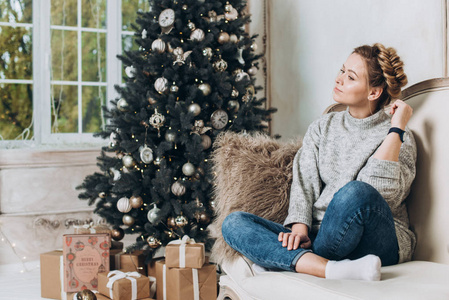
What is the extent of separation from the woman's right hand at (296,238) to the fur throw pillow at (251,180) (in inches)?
6.4

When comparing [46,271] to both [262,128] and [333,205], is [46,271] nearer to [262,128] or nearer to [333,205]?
[262,128]

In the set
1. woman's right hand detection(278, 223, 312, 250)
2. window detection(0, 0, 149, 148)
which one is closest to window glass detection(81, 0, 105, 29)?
window detection(0, 0, 149, 148)

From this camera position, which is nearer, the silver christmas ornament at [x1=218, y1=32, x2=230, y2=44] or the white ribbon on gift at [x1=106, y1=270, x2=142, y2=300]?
the white ribbon on gift at [x1=106, y1=270, x2=142, y2=300]

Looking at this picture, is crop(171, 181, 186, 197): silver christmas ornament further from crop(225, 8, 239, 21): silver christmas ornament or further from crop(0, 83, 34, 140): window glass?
crop(0, 83, 34, 140): window glass

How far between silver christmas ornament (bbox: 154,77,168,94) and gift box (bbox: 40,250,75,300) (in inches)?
39.3

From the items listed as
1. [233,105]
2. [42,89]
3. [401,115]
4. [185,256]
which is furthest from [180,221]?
[42,89]

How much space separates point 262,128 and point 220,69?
0.42 meters

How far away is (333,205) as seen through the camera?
5.26 feet

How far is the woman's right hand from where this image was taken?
161 centimetres

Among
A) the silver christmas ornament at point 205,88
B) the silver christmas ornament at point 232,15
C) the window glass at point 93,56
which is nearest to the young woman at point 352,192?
the silver christmas ornament at point 205,88

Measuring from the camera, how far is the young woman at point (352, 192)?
61.2 inches

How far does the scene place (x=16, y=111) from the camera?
11.2 feet

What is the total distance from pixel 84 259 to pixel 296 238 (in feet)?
4.38

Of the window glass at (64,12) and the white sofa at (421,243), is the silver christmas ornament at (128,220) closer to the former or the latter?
the white sofa at (421,243)
